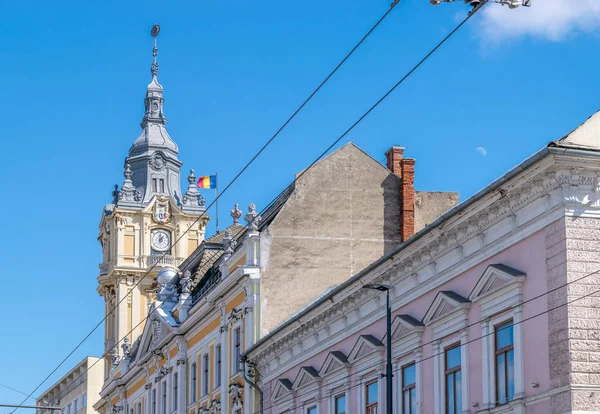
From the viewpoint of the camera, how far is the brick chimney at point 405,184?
4806cm

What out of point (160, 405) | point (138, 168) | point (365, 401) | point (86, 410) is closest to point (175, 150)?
point (138, 168)

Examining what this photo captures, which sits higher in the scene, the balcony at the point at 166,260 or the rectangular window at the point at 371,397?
the balcony at the point at 166,260

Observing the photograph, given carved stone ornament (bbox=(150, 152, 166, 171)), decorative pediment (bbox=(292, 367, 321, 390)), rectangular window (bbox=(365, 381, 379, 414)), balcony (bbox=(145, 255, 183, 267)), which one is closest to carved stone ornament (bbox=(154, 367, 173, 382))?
decorative pediment (bbox=(292, 367, 321, 390))

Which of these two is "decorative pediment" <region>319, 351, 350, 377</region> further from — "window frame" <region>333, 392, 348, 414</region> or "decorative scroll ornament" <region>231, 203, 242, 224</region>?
"decorative scroll ornament" <region>231, 203, 242, 224</region>

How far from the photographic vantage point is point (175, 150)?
11750cm

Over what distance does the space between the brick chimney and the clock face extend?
62707mm

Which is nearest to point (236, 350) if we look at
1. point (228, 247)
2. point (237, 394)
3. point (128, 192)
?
point (237, 394)

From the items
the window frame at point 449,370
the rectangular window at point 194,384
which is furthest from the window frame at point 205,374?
the window frame at point 449,370

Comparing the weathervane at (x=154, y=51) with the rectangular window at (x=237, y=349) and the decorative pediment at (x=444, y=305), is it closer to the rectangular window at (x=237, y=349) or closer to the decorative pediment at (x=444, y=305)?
the rectangular window at (x=237, y=349)

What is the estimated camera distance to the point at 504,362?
2872 centimetres

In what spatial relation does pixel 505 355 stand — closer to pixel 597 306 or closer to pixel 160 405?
pixel 597 306

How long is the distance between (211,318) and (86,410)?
49.1 metres

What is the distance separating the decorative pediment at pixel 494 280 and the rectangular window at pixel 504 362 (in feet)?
2.40

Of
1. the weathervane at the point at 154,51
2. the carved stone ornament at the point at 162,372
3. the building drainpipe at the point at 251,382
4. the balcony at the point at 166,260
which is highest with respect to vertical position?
the weathervane at the point at 154,51
